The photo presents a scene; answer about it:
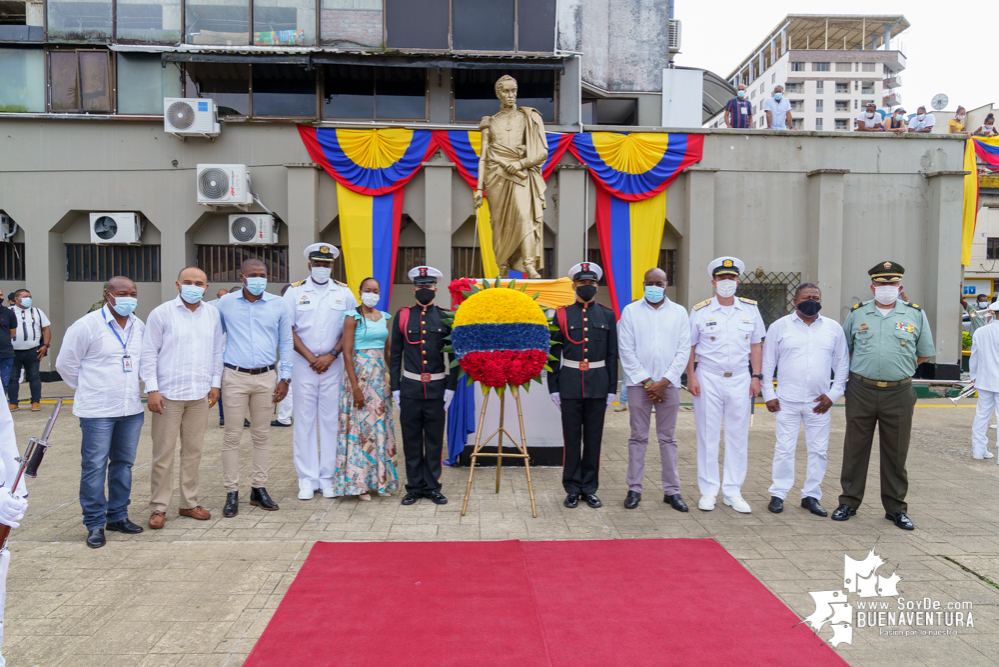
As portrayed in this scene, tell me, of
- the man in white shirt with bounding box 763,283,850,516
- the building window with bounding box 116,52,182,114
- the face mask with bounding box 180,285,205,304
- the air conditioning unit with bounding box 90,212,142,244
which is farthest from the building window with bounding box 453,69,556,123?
the face mask with bounding box 180,285,205,304

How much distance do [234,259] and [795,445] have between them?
38.6ft

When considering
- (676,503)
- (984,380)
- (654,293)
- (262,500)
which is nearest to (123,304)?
(262,500)

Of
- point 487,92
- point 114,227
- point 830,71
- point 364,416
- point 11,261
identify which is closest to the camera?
point 364,416

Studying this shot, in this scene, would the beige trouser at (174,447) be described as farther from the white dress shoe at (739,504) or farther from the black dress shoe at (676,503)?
the white dress shoe at (739,504)

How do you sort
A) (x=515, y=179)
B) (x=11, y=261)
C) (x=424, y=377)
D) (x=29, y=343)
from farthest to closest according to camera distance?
(x=11, y=261) → (x=29, y=343) → (x=515, y=179) → (x=424, y=377)

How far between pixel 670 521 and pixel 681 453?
8.40 ft

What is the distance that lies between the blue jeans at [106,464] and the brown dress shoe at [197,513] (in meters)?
0.43

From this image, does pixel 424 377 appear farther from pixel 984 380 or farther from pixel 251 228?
pixel 251 228

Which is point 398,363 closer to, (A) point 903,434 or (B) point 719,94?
(A) point 903,434

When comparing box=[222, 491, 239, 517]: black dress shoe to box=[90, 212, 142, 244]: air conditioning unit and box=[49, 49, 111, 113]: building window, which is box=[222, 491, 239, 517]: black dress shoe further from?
box=[49, 49, 111, 113]: building window

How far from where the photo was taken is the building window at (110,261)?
→ 42.8 feet

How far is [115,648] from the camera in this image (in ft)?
9.69

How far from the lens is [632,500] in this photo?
16.8ft

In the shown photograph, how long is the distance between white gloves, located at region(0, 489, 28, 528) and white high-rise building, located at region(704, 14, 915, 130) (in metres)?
66.5
